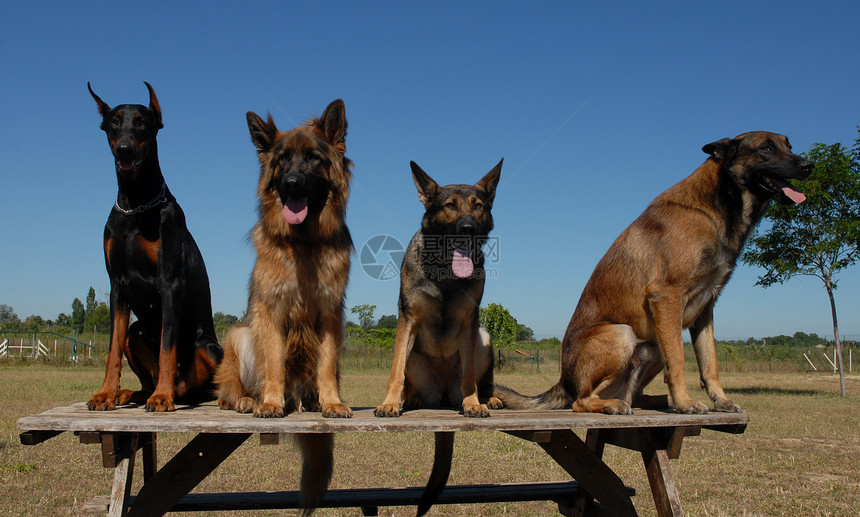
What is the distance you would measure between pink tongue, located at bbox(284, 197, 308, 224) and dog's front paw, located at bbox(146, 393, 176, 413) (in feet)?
4.87

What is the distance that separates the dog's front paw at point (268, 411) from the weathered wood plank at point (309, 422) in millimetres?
53

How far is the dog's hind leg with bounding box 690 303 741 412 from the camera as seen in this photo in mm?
4406

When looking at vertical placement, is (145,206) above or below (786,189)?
below

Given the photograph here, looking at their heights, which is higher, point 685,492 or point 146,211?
point 146,211

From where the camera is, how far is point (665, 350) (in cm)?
426

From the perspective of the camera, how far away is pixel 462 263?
4.49 meters

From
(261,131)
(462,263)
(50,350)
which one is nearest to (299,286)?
(261,131)

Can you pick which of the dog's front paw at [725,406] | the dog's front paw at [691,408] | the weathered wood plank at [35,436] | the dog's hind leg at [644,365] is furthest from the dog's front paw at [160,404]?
the dog's front paw at [725,406]

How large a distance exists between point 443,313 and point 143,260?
89.2 inches

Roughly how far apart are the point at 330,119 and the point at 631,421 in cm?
307

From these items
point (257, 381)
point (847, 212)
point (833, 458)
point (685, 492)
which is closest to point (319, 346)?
point (257, 381)

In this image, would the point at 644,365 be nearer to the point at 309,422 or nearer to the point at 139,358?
the point at 309,422

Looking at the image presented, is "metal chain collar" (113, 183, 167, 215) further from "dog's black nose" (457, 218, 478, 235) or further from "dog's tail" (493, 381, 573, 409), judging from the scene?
"dog's tail" (493, 381, 573, 409)

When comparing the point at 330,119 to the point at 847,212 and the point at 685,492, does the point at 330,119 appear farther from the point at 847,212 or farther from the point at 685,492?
the point at 847,212
